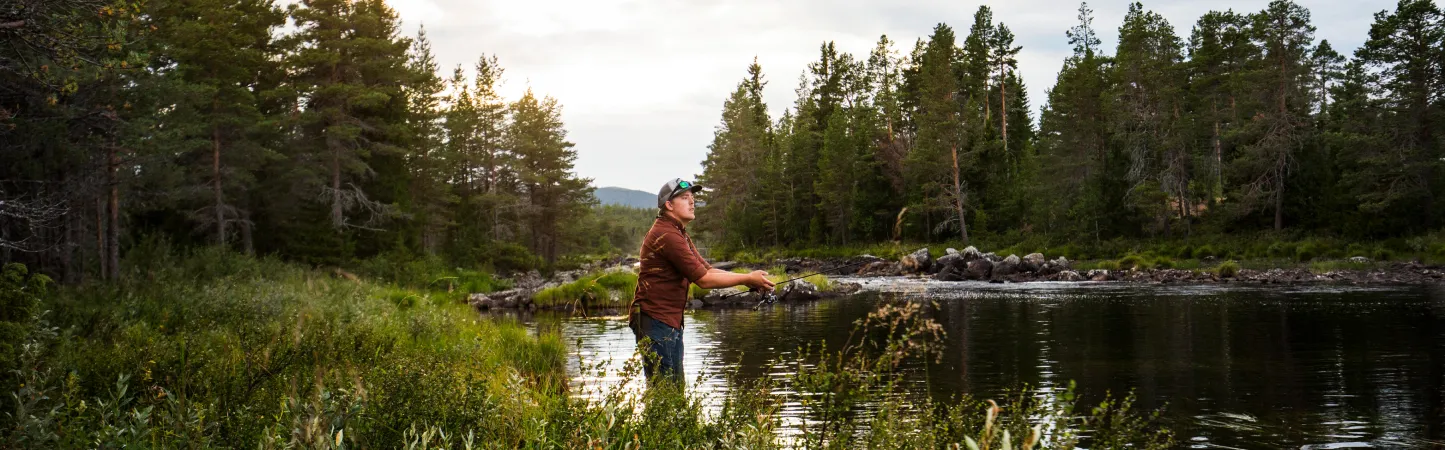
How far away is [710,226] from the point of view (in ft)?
249

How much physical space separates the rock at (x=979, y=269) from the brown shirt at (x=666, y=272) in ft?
102

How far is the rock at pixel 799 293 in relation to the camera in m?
25.7

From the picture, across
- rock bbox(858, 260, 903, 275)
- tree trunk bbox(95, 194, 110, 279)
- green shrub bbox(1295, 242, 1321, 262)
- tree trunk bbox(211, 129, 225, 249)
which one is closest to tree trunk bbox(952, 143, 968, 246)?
rock bbox(858, 260, 903, 275)

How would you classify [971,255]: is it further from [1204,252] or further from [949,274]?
[1204,252]

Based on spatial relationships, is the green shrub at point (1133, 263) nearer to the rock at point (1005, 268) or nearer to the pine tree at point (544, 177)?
the rock at point (1005, 268)

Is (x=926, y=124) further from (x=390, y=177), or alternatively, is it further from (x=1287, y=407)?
(x=1287, y=407)

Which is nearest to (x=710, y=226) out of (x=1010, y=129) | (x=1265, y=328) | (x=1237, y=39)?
(x=1010, y=129)

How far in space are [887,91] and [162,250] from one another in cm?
5527

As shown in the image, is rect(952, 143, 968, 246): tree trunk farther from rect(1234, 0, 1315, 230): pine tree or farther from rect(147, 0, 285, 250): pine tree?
rect(147, 0, 285, 250): pine tree

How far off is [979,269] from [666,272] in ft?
104

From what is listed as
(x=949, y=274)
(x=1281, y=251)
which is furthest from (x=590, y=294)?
(x=1281, y=251)

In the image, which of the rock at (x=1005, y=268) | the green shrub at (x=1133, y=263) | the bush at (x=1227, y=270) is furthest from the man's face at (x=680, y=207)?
the green shrub at (x=1133, y=263)

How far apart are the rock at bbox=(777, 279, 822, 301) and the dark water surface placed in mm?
2398

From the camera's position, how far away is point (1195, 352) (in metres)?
12.5
